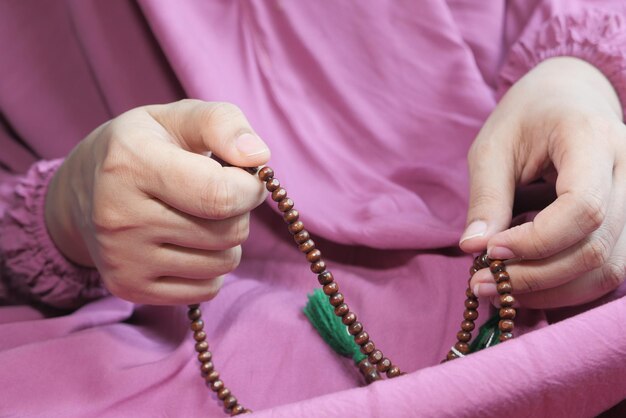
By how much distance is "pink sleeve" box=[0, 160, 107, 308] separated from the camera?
2.14 ft

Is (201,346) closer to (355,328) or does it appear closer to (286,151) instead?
(355,328)

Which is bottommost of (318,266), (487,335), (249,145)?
(487,335)

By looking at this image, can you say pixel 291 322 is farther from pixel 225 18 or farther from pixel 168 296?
pixel 225 18

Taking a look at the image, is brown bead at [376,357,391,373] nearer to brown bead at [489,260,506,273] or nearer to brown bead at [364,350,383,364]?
brown bead at [364,350,383,364]

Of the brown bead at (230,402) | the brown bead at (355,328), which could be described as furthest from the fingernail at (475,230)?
the brown bead at (230,402)

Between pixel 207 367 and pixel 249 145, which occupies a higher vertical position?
pixel 249 145

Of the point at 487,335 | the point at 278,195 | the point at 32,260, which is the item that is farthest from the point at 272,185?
the point at 32,260

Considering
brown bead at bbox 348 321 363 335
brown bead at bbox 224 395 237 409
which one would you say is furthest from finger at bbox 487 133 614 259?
brown bead at bbox 224 395 237 409

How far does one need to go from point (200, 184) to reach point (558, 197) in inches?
10.7

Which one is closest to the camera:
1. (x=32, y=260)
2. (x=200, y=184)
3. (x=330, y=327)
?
(x=200, y=184)

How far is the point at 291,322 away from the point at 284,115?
25 centimetres

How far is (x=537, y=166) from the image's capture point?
1.83ft

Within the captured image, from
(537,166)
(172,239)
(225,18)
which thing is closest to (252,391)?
(172,239)

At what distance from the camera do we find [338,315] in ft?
1.64
